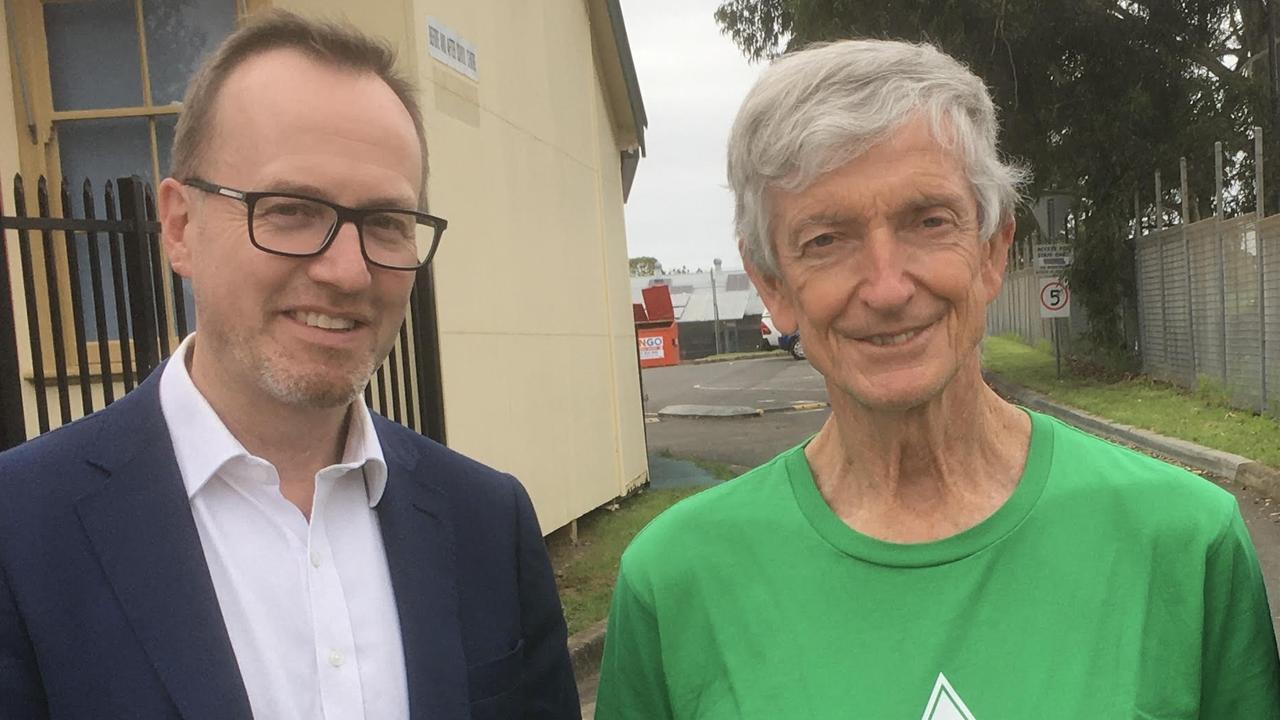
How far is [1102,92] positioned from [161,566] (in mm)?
18943

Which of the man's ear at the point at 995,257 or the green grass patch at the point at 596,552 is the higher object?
the man's ear at the point at 995,257

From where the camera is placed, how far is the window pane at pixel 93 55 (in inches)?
234

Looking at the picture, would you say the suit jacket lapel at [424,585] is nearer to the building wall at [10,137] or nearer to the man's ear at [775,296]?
the man's ear at [775,296]

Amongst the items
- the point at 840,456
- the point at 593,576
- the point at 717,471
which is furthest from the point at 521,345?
the point at 840,456

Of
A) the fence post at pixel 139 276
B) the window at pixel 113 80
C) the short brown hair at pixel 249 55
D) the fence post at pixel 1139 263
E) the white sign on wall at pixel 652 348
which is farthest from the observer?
the white sign on wall at pixel 652 348

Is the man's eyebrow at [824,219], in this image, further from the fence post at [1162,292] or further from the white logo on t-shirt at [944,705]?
the fence post at [1162,292]

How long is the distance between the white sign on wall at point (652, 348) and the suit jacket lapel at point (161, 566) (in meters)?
20.7

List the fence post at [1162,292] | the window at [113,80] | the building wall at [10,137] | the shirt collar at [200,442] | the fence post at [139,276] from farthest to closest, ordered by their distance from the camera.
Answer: the fence post at [1162,292] < the window at [113,80] < the building wall at [10,137] < the fence post at [139,276] < the shirt collar at [200,442]

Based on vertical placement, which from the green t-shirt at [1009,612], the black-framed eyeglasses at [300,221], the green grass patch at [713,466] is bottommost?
the green grass patch at [713,466]

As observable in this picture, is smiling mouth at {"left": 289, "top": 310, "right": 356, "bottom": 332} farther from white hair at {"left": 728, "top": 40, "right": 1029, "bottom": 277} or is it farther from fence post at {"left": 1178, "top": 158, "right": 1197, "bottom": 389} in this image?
fence post at {"left": 1178, "top": 158, "right": 1197, "bottom": 389}

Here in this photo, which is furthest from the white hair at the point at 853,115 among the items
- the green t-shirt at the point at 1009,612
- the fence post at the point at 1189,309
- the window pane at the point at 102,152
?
the fence post at the point at 1189,309

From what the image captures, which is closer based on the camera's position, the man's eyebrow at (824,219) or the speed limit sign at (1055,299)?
the man's eyebrow at (824,219)

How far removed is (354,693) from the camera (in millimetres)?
1724

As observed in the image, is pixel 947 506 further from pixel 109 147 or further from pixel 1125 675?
pixel 109 147
